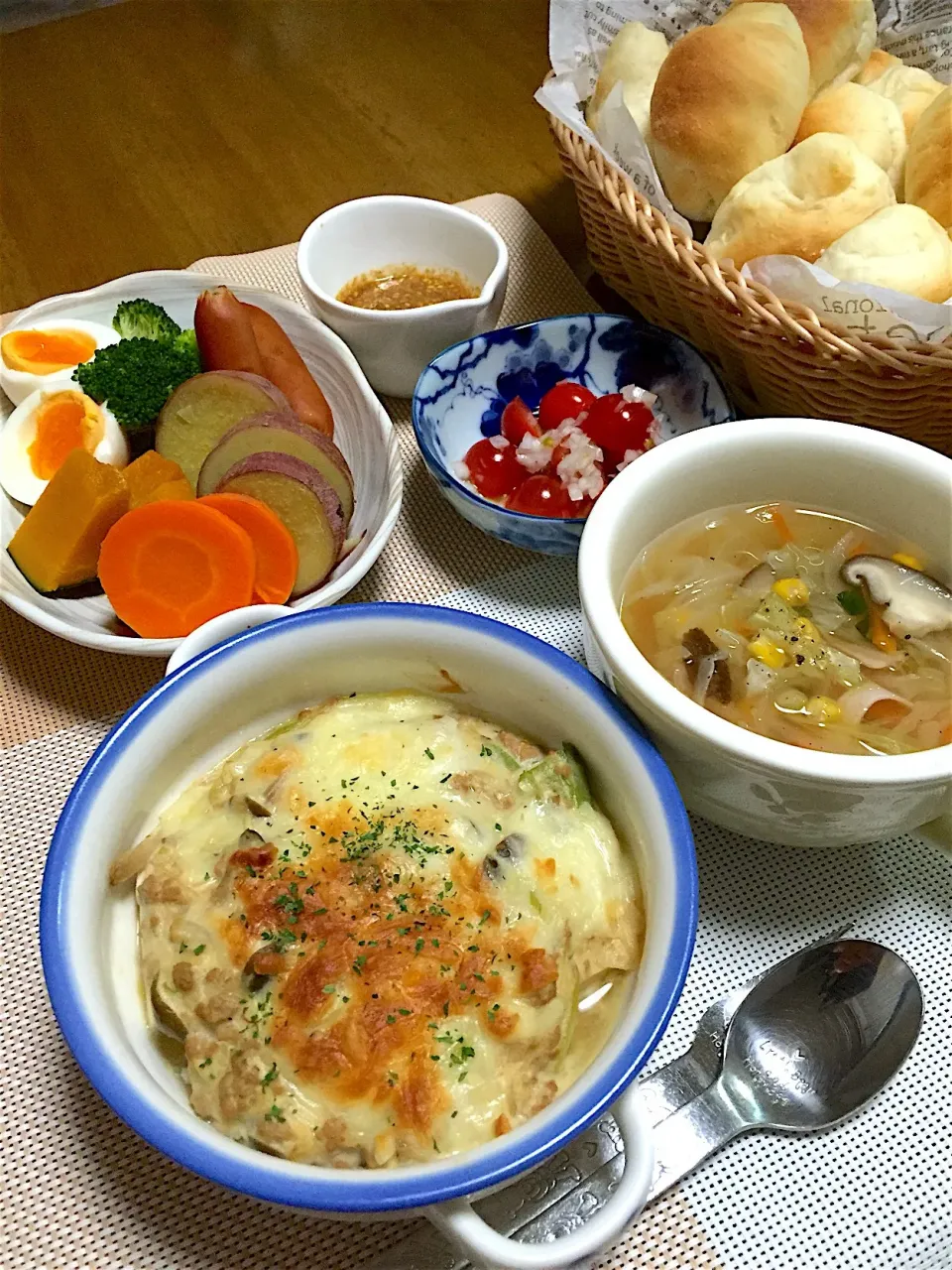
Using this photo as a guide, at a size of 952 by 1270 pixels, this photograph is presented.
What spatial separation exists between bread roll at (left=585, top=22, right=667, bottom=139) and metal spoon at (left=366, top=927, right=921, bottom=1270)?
5.23ft

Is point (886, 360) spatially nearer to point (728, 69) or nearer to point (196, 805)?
point (728, 69)

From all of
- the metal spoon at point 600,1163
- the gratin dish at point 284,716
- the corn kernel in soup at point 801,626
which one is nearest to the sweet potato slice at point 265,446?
the gratin dish at point 284,716

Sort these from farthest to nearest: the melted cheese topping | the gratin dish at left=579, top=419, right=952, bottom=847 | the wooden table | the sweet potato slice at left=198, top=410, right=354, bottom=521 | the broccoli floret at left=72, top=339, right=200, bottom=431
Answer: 1. the wooden table
2. the broccoli floret at left=72, top=339, right=200, bottom=431
3. the sweet potato slice at left=198, top=410, right=354, bottom=521
4. the gratin dish at left=579, top=419, right=952, bottom=847
5. the melted cheese topping

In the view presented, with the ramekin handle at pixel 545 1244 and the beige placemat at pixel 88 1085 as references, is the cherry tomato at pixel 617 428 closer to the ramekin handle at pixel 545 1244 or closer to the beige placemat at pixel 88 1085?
the beige placemat at pixel 88 1085

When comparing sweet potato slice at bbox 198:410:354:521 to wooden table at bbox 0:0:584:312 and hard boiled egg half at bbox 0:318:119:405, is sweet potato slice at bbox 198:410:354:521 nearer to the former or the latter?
hard boiled egg half at bbox 0:318:119:405

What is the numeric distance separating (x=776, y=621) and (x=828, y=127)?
1.13 m

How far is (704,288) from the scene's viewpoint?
155 cm

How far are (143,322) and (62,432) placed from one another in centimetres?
29

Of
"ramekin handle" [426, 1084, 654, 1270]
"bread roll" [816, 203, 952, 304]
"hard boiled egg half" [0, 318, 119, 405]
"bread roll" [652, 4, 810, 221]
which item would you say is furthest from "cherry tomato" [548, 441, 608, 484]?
"ramekin handle" [426, 1084, 654, 1270]

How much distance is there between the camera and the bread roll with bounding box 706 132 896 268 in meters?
1.64

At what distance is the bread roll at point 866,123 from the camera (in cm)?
179

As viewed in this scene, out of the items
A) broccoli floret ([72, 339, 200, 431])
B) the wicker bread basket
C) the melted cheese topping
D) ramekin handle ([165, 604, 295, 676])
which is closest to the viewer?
the melted cheese topping

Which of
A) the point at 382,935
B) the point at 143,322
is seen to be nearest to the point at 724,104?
the point at 143,322

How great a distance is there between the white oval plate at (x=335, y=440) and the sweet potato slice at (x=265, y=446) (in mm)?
101
